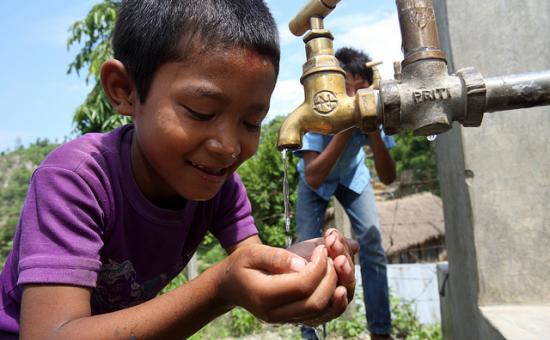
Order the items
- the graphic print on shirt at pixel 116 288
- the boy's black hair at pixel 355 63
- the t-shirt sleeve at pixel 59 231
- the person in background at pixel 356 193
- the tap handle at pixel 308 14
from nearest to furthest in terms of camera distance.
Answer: the t-shirt sleeve at pixel 59 231, the tap handle at pixel 308 14, the graphic print on shirt at pixel 116 288, the person in background at pixel 356 193, the boy's black hair at pixel 355 63

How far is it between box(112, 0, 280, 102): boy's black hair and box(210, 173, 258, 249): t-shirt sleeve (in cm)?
48

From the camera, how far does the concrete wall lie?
151cm

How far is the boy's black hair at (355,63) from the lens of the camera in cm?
277

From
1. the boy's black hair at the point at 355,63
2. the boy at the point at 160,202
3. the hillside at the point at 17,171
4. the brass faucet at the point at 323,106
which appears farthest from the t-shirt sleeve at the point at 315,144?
the hillside at the point at 17,171

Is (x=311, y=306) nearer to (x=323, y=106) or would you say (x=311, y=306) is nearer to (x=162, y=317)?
(x=162, y=317)

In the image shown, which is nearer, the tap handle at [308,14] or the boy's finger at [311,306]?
the boy's finger at [311,306]

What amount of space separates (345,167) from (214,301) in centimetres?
190

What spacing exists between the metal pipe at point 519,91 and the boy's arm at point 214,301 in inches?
17.7

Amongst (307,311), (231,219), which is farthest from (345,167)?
(307,311)

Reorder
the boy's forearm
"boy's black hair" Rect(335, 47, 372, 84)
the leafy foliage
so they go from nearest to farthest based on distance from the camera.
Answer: the boy's forearm < "boy's black hair" Rect(335, 47, 372, 84) < the leafy foliage

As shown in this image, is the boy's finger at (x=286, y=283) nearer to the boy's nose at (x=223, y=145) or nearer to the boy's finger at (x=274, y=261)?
the boy's finger at (x=274, y=261)

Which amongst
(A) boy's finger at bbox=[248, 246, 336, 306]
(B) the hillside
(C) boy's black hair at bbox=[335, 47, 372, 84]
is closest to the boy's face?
(A) boy's finger at bbox=[248, 246, 336, 306]

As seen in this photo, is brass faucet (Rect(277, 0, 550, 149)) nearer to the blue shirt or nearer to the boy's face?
the boy's face

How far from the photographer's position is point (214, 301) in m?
0.88
